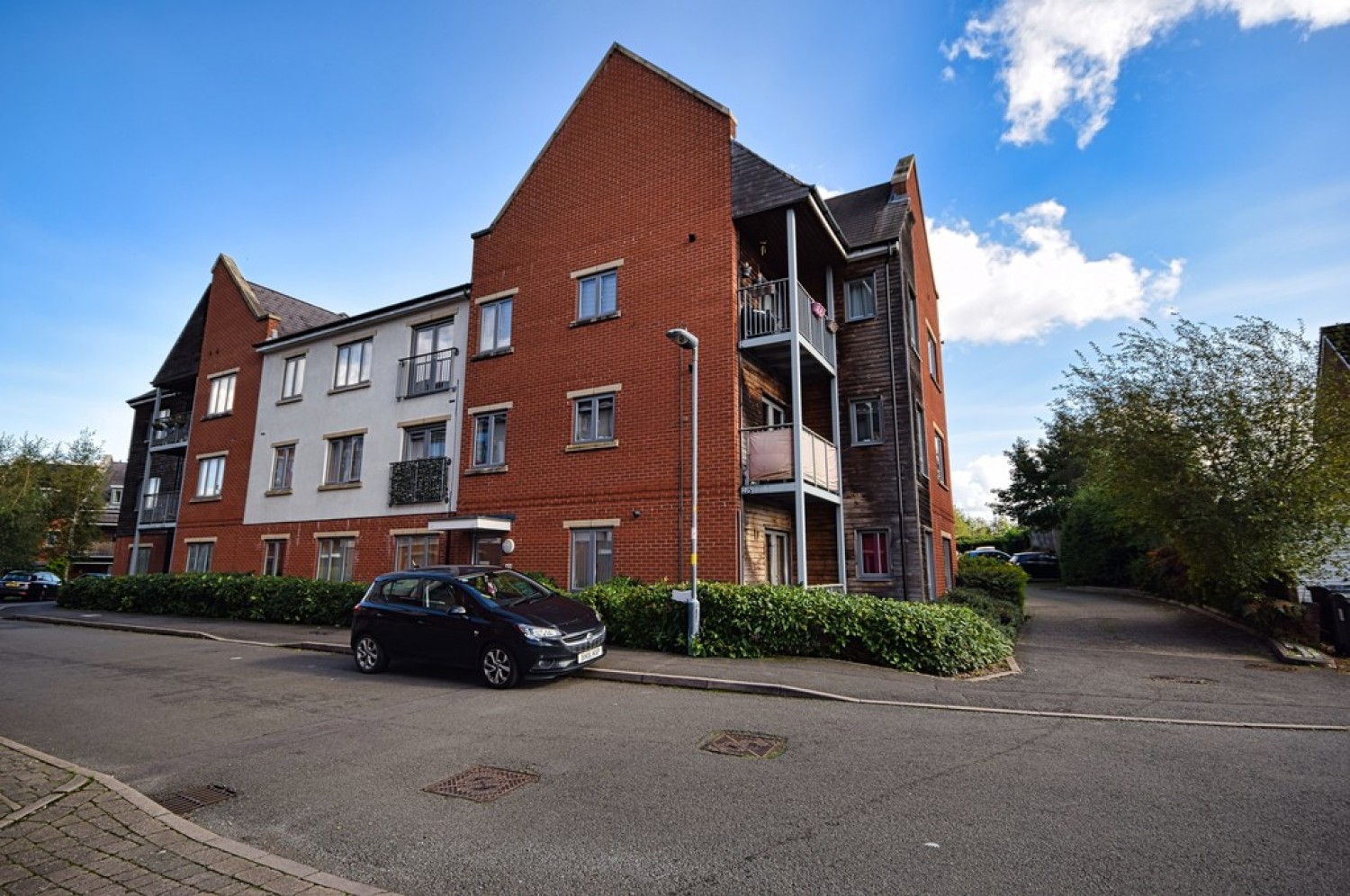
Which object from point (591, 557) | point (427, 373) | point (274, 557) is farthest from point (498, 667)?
point (274, 557)

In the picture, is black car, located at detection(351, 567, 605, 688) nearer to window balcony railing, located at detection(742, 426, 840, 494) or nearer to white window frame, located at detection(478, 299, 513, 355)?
window balcony railing, located at detection(742, 426, 840, 494)

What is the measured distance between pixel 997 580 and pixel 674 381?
37.7ft

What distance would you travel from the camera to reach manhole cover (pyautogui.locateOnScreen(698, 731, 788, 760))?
5867 mm

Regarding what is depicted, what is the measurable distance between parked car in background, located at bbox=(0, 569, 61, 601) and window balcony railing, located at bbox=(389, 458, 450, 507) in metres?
26.1

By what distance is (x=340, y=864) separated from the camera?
3.95 metres

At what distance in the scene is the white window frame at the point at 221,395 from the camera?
2302cm

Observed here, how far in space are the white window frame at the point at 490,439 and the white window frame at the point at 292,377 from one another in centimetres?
794

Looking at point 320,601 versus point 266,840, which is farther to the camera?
point 320,601

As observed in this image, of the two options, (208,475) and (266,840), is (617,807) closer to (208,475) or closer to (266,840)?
(266,840)

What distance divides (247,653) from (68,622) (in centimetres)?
1044

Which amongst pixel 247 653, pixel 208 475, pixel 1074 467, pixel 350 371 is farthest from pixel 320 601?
pixel 1074 467

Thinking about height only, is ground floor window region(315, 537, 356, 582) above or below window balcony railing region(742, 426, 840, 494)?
below

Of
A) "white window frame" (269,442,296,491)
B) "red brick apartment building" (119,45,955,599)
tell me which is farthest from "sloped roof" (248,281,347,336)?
"red brick apartment building" (119,45,955,599)

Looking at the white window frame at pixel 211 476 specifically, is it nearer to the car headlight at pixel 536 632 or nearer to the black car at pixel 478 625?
the black car at pixel 478 625
